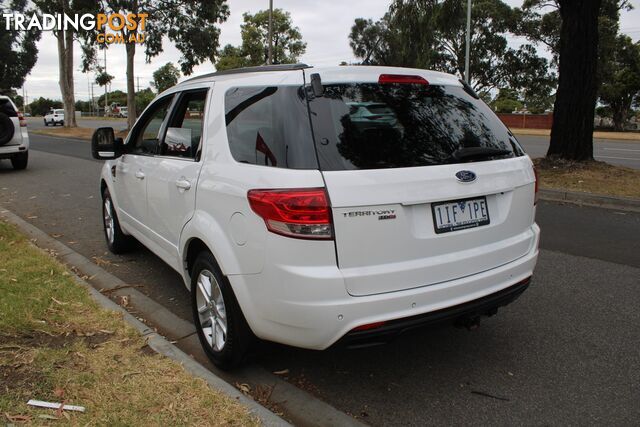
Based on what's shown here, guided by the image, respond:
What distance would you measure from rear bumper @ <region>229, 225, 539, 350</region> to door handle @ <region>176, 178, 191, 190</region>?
2.64ft

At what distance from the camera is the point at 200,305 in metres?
3.37

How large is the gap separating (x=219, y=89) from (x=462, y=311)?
194 cm

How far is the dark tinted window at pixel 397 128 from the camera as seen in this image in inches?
104

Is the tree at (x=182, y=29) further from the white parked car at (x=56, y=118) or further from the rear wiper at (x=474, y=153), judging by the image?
the white parked car at (x=56, y=118)

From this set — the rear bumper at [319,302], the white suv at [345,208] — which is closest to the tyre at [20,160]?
the white suv at [345,208]

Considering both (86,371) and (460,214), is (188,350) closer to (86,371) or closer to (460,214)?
(86,371)

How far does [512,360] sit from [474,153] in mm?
1355

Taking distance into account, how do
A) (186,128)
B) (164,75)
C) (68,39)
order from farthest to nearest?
(164,75) → (68,39) → (186,128)

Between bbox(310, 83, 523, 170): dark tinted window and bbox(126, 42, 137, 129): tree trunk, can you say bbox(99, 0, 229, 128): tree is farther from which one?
bbox(310, 83, 523, 170): dark tinted window

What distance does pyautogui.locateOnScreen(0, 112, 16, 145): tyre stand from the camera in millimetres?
12383

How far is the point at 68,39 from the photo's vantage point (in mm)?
30844

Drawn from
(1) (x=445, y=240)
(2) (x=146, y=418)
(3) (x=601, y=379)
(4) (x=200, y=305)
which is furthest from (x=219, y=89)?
(3) (x=601, y=379)

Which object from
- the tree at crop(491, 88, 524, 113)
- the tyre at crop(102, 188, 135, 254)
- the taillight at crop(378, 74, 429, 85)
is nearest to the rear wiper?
the taillight at crop(378, 74, 429, 85)

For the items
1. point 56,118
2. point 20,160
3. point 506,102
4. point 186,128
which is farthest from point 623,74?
point 56,118
